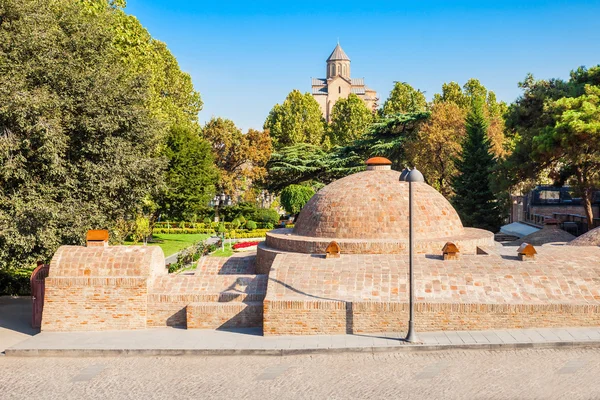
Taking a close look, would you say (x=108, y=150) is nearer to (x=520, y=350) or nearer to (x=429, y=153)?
(x=520, y=350)

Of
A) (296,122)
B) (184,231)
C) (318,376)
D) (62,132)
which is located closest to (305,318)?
(318,376)

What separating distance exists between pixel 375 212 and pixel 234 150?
3912 cm

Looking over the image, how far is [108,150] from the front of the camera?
1903 cm

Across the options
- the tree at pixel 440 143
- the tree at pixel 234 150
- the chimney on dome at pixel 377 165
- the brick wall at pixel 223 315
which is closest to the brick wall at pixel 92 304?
the brick wall at pixel 223 315

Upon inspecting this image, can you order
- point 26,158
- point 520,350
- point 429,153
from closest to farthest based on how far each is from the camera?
point 520,350 < point 26,158 < point 429,153

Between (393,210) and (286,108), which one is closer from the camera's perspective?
(393,210)

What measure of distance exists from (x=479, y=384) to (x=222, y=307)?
6700 mm

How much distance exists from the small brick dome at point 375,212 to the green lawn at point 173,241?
17.9m

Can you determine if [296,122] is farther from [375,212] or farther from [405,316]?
[405,316]

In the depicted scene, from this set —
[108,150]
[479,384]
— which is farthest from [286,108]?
[479,384]

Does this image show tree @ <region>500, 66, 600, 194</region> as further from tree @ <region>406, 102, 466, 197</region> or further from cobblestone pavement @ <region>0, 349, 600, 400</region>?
cobblestone pavement @ <region>0, 349, 600, 400</region>

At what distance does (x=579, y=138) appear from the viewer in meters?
24.7

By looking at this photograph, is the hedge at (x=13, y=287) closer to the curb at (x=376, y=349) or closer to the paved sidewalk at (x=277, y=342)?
the paved sidewalk at (x=277, y=342)

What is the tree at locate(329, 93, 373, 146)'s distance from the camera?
71312mm
